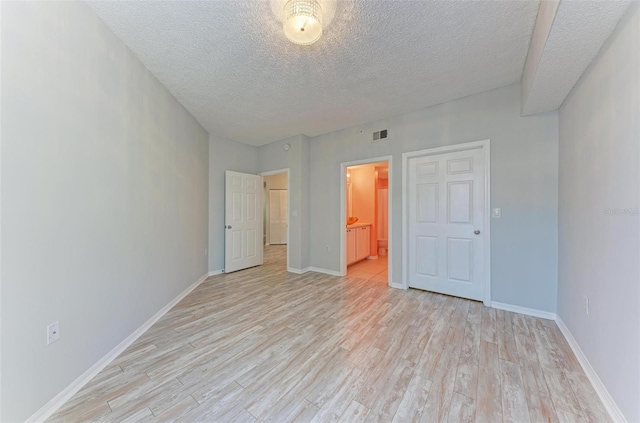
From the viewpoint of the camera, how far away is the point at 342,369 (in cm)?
167

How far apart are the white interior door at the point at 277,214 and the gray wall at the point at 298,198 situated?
3657 millimetres

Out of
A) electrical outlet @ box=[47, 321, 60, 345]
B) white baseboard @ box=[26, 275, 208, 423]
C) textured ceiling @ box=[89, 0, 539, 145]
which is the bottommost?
white baseboard @ box=[26, 275, 208, 423]

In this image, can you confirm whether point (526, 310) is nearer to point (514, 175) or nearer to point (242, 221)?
point (514, 175)

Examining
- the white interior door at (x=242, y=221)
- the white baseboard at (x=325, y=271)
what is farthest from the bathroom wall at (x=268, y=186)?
the white baseboard at (x=325, y=271)

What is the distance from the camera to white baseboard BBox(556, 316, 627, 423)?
125 cm

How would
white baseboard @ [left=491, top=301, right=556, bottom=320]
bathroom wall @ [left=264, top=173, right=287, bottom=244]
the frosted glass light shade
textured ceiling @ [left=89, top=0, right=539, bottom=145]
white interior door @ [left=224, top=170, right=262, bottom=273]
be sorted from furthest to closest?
bathroom wall @ [left=264, top=173, right=287, bottom=244] → white interior door @ [left=224, top=170, right=262, bottom=273] → white baseboard @ [left=491, top=301, right=556, bottom=320] → textured ceiling @ [left=89, top=0, right=539, bottom=145] → the frosted glass light shade

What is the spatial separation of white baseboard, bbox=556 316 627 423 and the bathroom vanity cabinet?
119 inches

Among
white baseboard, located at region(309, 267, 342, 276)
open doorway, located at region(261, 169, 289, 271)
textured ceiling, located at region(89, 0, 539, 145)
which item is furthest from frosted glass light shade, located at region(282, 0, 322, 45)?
open doorway, located at region(261, 169, 289, 271)

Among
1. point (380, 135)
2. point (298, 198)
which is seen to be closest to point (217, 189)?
point (298, 198)

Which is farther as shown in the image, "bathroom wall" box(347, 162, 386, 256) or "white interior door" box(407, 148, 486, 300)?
"bathroom wall" box(347, 162, 386, 256)

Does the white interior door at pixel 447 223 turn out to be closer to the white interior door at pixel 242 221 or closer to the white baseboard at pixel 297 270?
the white baseboard at pixel 297 270

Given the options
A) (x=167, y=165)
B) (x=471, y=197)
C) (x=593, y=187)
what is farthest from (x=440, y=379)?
(x=167, y=165)

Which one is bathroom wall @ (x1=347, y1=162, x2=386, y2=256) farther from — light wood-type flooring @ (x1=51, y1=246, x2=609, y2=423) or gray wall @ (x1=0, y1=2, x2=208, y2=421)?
gray wall @ (x1=0, y1=2, x2=208, y2=421)

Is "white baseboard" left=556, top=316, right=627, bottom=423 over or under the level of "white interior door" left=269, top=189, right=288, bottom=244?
under
